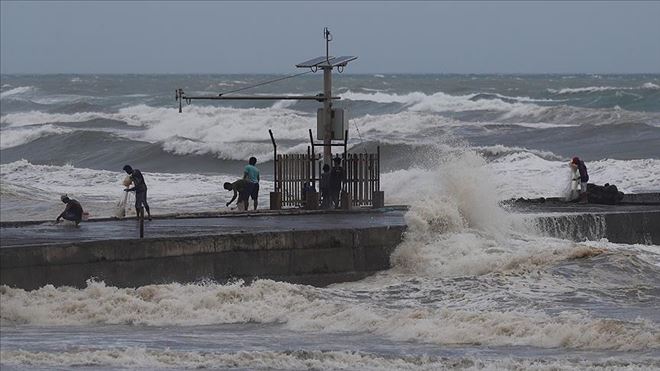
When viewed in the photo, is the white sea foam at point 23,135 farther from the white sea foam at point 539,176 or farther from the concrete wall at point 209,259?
the concrete wall at point 209,259

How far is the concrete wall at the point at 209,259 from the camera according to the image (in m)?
17.3

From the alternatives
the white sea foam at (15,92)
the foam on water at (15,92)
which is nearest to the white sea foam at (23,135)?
the foam on water at (15,92)

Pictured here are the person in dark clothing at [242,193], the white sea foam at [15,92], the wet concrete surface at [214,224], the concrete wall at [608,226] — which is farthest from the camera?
the white sea foam at [15,92]

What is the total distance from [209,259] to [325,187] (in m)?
6.17

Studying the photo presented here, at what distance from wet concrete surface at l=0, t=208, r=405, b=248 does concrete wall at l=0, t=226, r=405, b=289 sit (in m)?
0.42

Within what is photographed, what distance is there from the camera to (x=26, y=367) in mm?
13805

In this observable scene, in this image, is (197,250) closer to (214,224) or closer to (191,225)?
(191,225)

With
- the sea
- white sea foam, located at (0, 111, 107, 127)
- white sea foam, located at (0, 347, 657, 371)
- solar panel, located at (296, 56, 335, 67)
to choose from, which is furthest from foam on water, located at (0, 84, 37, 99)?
white sea foam, located at (0, 347, 657, 371)

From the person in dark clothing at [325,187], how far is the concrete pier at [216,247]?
2.43 ft

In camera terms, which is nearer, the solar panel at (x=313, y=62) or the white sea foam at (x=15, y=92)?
the solar panel at (x=313, y=62)

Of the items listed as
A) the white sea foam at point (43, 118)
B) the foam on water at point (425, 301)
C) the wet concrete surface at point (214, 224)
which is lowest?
the foam on water at point (425, 301)

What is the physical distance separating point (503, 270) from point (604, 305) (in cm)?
246

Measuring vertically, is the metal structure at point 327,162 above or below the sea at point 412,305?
above

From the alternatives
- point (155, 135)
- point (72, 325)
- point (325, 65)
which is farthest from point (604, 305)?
point (155, 135)
